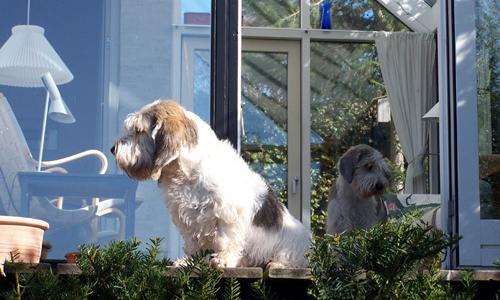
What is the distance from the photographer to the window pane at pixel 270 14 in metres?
11.5

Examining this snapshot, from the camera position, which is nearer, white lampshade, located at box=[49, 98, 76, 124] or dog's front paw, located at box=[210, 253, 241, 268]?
dog's front paw, located at box=[210, 253, 241, 268]

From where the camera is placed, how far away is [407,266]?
3850 millimetres

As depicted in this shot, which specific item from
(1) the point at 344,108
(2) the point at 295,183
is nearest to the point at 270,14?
(1) the point at 344,108

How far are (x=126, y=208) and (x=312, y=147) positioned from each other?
5.46 meters

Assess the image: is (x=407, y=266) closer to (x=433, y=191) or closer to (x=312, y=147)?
(x=433, y=191)

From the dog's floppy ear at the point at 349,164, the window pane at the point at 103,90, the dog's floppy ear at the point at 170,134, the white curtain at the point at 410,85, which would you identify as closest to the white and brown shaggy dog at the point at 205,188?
the dog's floppy ear at the point at 170,134

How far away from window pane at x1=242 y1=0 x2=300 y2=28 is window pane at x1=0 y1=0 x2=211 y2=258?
5002 mm

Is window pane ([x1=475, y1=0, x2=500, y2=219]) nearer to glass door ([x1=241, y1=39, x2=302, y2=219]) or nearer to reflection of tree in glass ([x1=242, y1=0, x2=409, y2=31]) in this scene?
glass door ([x1=241, y1=39, x2=302, y2=219])

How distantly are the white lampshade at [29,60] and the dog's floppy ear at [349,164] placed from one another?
2339 millimetres

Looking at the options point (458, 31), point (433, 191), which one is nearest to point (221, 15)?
point (458, 31)

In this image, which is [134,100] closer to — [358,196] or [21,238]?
[21,238]

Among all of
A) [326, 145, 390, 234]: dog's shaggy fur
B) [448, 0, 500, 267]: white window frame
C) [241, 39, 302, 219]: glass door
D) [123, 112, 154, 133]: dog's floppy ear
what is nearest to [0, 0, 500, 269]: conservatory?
[448, 0, 500, 267]: white window frame

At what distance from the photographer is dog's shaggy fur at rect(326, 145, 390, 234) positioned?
7.05 m

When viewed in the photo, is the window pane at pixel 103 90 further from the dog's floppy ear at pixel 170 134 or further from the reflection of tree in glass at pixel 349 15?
the reflection of tree in glass at pixel 349 15
